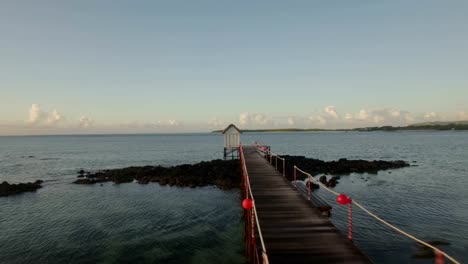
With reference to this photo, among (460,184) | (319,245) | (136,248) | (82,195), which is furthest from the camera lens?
(460,184)

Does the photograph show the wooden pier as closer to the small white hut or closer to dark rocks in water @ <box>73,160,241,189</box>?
dark rocks in water @ <box>73,160,241,189</box>

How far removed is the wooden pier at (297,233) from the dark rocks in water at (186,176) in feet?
52.2

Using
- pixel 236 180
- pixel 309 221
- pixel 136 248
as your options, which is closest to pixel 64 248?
pixel 136 248

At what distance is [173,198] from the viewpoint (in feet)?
80.5

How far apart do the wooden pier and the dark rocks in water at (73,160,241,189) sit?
15.9 meters

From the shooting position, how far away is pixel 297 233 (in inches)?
366

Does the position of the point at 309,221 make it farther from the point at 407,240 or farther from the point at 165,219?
the point at 165,219

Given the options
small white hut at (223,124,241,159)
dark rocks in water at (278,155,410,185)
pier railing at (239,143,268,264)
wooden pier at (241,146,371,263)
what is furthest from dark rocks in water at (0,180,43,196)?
dark rocks in water at (278,155,410,185)

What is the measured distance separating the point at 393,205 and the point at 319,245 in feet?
54.1

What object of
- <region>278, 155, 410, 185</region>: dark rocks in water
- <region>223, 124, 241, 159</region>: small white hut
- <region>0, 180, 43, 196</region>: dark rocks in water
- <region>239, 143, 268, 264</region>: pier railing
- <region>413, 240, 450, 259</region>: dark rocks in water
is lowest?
<region>413, 240, 450, 259</region>: dark rocks in water

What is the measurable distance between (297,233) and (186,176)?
78.4 ft

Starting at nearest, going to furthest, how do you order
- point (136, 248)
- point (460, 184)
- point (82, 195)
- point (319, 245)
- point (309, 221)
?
point (319, 245), point (309, 221), point (136, 248), point (82, 195), point (460, 184)

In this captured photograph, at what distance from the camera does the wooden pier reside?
779 centimetres

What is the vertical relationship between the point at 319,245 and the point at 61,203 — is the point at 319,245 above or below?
above
